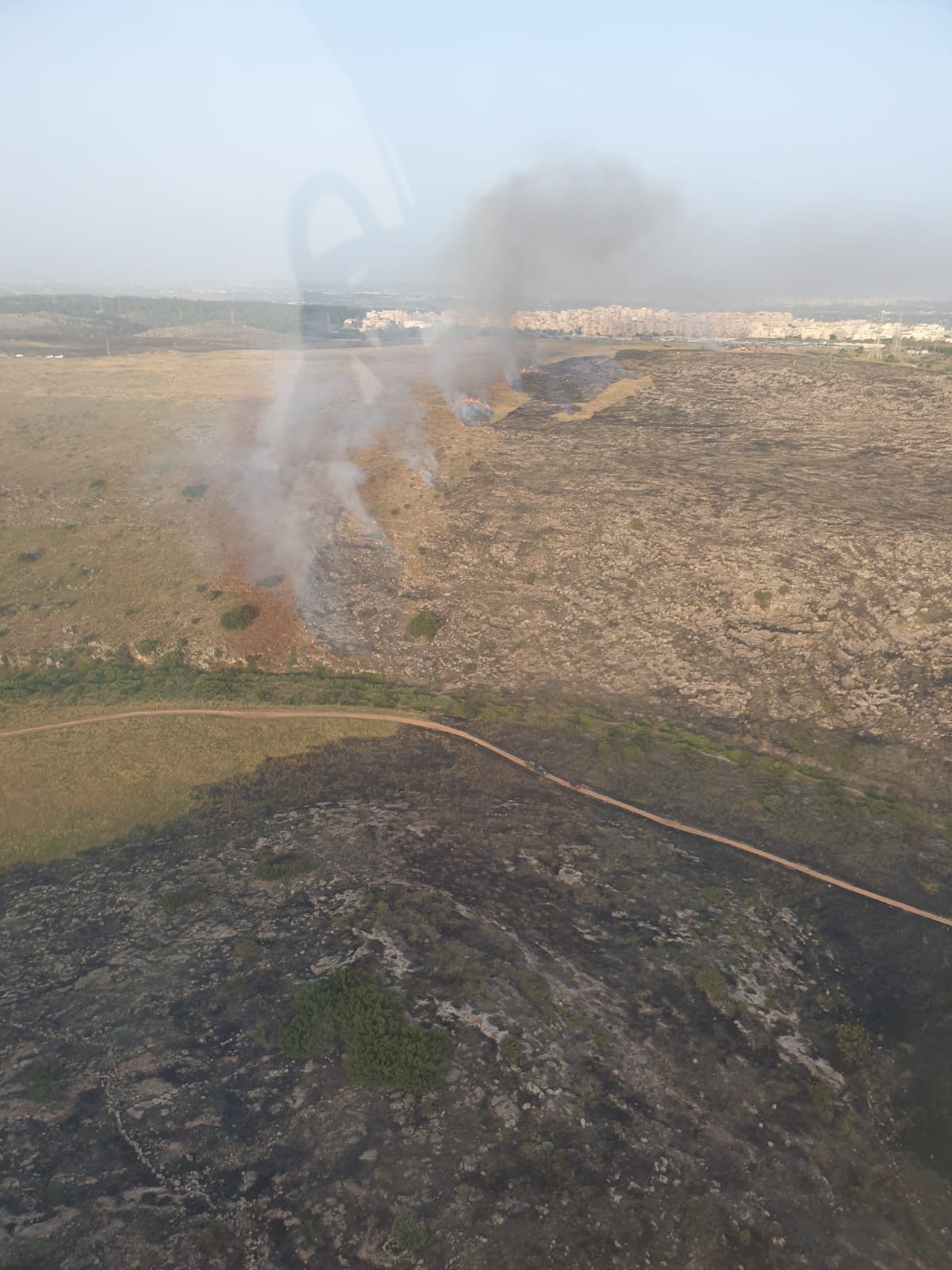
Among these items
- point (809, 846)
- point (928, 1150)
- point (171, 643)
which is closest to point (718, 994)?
point (928, 1150)

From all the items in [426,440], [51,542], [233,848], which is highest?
[426,440]

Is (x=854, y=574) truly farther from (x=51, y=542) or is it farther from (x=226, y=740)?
(x=51, y=542)

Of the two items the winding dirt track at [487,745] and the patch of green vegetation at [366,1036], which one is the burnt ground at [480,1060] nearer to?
the patch of green vegetation at [366,1036]

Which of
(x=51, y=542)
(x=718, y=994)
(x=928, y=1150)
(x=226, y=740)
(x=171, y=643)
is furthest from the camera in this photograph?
(x=51, y=542)

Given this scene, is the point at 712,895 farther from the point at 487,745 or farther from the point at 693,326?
the point at 693,326

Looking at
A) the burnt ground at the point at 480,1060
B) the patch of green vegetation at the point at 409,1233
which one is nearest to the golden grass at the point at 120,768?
the burnt ground at the point at 480,1060

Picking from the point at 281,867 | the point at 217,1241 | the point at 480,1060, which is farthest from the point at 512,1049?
the point at 281,867
